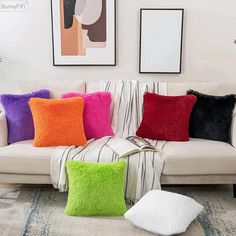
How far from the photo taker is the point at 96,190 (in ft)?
7.29

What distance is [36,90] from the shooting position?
2986mm

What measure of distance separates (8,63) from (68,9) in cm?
79

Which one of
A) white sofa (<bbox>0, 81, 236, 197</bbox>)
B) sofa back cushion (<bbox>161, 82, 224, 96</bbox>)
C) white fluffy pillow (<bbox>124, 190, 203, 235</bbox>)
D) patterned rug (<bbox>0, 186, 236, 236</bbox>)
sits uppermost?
sofa back cushion (<bbox>161, 82, 224, 96</bbox>)

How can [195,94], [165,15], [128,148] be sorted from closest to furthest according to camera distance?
[128,148] → [195,94] → [165,15]

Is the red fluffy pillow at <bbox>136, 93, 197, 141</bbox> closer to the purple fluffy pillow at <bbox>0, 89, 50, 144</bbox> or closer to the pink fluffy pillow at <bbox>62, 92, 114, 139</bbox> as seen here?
the pink fluffy pillow at <bbox>62, 92, 114, 139</bbox>

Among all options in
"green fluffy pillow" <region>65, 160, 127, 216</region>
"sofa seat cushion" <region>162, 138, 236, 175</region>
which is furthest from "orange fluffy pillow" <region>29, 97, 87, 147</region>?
"sofa seat cushion" <region>162, 138, 236, 175</region>

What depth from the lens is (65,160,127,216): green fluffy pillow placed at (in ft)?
7.29

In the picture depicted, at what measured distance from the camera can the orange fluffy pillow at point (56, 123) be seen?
2.58 meters

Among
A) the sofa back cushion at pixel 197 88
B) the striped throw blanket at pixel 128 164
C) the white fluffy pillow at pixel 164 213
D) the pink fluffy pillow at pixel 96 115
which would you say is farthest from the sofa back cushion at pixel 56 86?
the white fluffy pillow at pixel 164 213

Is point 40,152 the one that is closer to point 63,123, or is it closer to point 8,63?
point 63,123

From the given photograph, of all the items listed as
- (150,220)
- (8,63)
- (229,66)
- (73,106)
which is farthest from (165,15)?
(150,220)

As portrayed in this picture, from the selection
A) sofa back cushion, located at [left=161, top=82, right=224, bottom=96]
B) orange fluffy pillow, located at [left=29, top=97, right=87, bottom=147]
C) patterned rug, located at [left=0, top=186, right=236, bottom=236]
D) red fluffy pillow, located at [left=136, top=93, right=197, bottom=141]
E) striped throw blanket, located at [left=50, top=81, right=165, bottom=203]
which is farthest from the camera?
sofa back cushion, located at [left=161, top=82, right=224, bottom=96]

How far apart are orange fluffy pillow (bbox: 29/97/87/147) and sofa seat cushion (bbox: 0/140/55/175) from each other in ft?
0.42

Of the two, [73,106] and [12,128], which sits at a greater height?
[73,106]
